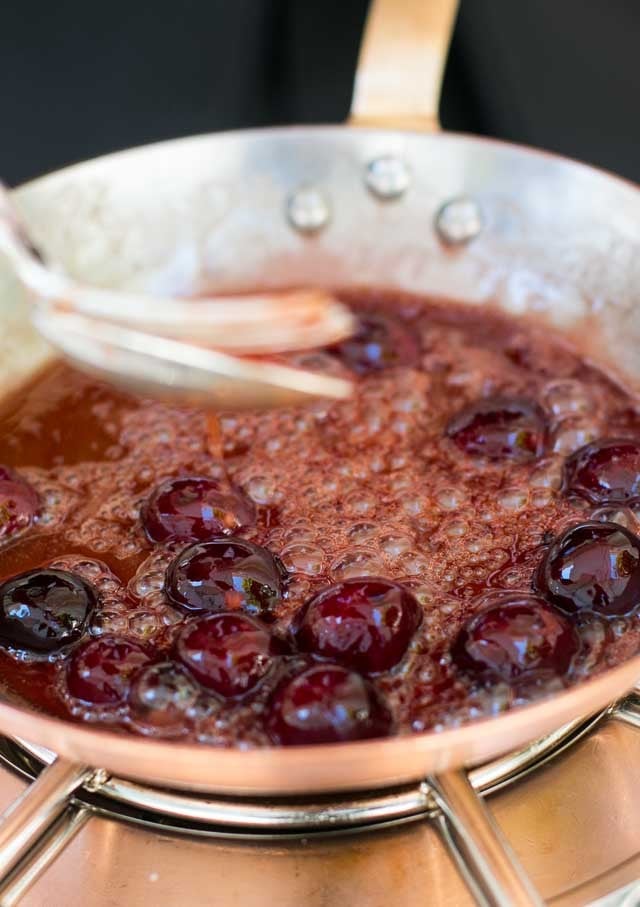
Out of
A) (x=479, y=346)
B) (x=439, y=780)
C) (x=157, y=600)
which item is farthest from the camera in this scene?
(x=479, y=346)

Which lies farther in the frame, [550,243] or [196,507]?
[550,243]

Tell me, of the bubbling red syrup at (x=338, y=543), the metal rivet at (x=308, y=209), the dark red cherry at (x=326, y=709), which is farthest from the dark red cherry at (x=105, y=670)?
the metal rivet at (x=308, y=209)

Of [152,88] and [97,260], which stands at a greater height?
[152,88]

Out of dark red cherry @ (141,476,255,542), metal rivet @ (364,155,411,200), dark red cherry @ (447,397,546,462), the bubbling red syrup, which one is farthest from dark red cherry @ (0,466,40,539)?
metal rivet @ (364,155,411,200)

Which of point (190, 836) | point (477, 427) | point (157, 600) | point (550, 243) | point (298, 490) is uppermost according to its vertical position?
point (550, 243)

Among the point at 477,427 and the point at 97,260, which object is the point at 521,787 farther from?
the point at 97,260

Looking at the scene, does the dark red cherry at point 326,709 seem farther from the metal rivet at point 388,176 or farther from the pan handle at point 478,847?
the metal rivet at point 388,176

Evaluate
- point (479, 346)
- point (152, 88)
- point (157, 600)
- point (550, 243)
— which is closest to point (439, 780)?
point (157, 600)
